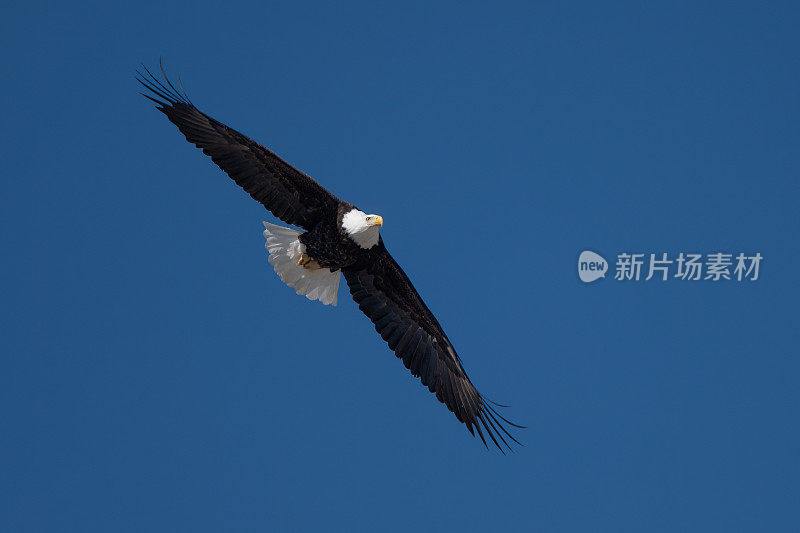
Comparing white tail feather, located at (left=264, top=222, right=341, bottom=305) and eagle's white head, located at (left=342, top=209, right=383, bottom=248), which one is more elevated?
eagle's white head, located at (left=342, top=209, right=383, bottom=248)

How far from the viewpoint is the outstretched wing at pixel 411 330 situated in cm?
1056

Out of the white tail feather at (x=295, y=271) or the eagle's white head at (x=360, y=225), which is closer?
the eagle's white head at (x=360, y=225)

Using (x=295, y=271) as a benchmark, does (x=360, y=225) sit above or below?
above

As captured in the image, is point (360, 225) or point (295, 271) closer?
point (360, 225)

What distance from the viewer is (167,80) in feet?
32.0

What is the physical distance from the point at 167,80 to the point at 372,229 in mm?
1907

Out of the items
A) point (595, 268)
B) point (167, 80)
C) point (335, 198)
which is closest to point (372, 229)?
point (335, 198)

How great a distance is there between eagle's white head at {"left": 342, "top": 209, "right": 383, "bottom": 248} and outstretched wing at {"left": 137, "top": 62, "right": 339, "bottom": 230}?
0.18 meters

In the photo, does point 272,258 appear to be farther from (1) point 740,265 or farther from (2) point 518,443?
(1) point 740,265

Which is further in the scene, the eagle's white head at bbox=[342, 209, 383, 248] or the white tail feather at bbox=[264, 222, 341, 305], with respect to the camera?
the white tail feather at bbox=[264, 222, 341, 305]

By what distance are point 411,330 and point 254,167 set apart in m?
1.95

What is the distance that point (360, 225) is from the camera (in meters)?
9.98

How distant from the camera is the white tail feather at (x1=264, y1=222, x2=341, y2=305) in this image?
1037cm

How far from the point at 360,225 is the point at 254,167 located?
0.92 m
